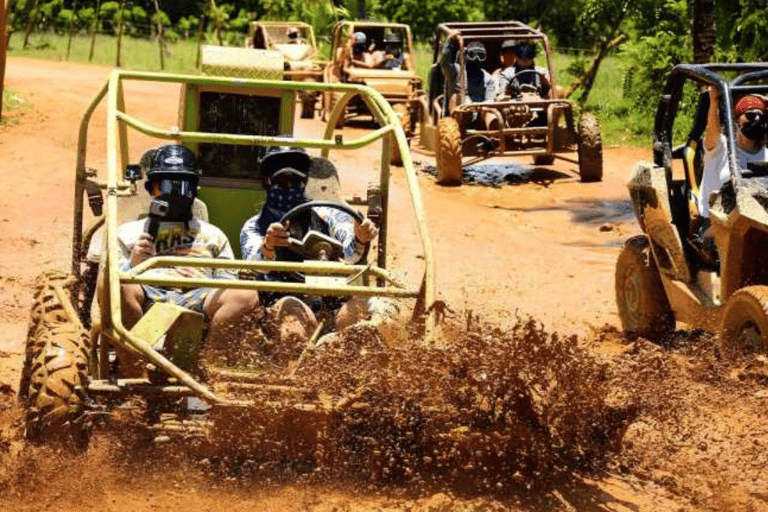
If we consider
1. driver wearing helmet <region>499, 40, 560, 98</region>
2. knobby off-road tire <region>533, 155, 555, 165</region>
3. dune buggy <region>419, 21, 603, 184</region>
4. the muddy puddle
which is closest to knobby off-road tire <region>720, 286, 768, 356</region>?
the muddy puddle

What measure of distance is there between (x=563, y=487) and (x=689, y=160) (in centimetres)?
321

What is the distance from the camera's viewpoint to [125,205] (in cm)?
775

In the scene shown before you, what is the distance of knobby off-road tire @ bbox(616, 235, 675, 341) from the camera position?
30.9ft

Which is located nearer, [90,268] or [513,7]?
[90,268]

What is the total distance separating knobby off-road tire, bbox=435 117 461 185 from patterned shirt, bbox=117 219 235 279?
379 inches

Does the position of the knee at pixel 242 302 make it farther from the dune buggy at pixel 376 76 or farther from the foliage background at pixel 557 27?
the dune buggy at pixel 376 76

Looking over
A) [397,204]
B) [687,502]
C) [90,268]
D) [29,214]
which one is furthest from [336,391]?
[397,204]

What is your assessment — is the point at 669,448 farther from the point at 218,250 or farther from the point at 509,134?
the point at 509,134

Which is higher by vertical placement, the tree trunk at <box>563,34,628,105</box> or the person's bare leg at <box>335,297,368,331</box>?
the tree trunk at <box>563,34,628,105</box>

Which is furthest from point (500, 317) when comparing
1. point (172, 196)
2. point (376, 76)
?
point (376, 76)

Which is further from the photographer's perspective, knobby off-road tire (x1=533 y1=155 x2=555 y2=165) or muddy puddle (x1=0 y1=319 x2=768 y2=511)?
knobby off-road tire (x1=533 y1=155 x2=555 y2=165)

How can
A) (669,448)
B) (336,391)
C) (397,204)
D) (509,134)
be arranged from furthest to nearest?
1. (509,134)
2. (397,204)
3. (669,448)
4. (336,391)

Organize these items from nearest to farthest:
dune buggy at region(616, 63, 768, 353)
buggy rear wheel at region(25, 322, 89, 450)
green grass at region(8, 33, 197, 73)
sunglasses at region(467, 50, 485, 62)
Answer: buggy rear wheel at region(25, 322, 89, 450) < dune buggy at region(616, 63, 768, 353) < sunglasses at region(467, 50, 485, 62) < green grass at region(8, 33, 197, 73)

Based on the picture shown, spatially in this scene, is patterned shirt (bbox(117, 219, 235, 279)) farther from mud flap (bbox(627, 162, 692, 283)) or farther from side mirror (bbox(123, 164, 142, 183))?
mud flap (bbox(627, 162, 692, 283))
